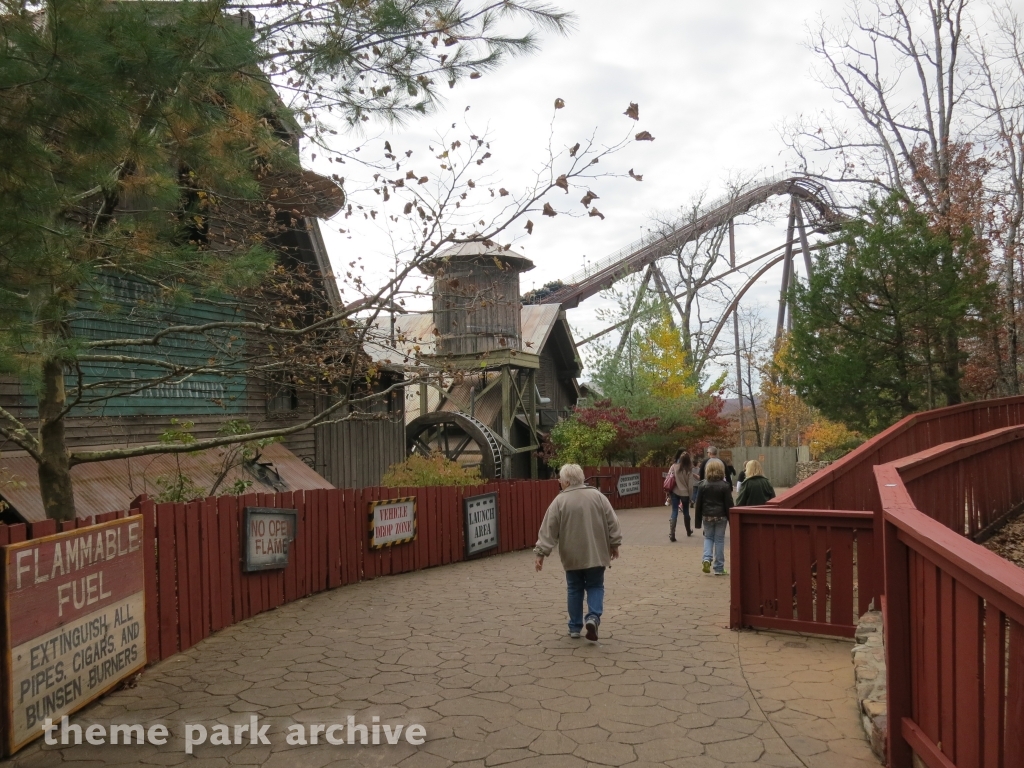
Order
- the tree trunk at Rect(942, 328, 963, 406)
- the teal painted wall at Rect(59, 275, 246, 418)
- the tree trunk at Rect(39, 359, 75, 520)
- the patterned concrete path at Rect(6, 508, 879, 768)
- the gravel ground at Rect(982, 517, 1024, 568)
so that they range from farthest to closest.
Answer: the tree trunk at Rect(942, 328, 963, 406) → the teal painted wall at Rect(59, 275, 246, 418) → the gravel ground at Rect(982, 517, 1024, 568) → the tree trunk at Rect(39, 359, 75, 520) → the patterned concrete path at Rect(6, 508, 879, 768)

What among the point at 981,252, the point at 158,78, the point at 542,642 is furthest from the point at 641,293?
the point at 158,78

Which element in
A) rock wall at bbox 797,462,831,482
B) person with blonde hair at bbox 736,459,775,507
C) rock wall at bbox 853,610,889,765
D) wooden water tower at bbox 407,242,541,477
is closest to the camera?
rock wall at bbox 853,610,889,765

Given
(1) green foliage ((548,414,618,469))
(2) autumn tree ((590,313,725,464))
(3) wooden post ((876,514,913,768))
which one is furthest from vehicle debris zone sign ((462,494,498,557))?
(2) autumn tree ((590,313,725,464))

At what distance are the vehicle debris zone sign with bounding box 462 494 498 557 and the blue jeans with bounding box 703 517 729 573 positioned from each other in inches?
158

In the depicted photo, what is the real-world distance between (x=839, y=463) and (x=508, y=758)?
587cm

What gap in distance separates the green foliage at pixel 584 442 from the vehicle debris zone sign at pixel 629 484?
1.22 metres

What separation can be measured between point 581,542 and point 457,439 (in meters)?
21.6

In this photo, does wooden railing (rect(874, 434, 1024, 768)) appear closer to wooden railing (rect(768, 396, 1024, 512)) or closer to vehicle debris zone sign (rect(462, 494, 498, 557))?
wooden railing (rect(768, 396, 1024, 512))

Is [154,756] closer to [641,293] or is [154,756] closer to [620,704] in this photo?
[620,704]

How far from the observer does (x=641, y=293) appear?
34.8 metres

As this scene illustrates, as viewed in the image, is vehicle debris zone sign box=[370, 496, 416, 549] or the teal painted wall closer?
the teal painted wall

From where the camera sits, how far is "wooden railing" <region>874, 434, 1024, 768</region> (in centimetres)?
276

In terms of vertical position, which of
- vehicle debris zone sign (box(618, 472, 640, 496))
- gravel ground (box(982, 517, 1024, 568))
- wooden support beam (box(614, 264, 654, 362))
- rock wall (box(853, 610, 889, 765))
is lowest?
vehicle debris zone sign (box(618, 472, 640, 496))

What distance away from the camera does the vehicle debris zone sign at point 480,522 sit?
13.0 metres
